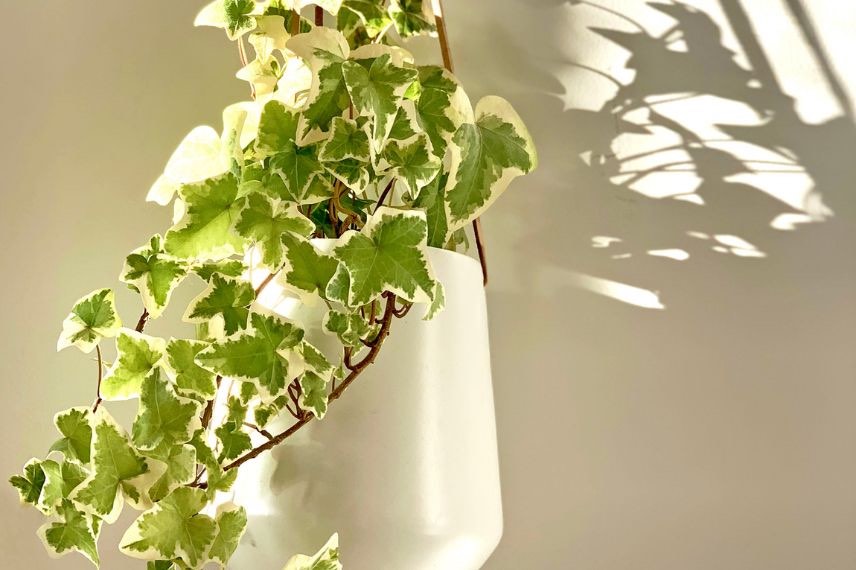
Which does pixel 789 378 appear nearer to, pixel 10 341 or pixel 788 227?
pixel 788 227

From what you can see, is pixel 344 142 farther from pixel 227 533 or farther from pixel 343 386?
pixel 227 533

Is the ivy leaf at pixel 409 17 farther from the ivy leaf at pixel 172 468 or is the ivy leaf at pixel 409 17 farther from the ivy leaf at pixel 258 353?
the ivy leaf at pixel 172 468

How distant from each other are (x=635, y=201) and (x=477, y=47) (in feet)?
0.96

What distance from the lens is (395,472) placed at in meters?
0.68

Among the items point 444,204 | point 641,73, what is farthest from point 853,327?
point 444,204

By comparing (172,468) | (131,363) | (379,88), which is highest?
(379,88)

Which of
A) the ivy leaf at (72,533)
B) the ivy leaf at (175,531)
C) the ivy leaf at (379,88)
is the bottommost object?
the ivy leaf at (175,531)

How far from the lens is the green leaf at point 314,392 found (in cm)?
64

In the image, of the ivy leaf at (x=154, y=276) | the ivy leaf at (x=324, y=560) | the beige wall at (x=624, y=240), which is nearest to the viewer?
Answer: the ivy leaf at (x=324, y=560)

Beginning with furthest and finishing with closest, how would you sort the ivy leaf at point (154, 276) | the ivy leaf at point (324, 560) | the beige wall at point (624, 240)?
1. the beige wall at point (624, 240)
2. the ivy leaf at point (154, 276)
3. the ivy leaf at point (324, 560)

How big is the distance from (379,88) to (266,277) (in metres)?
0.22

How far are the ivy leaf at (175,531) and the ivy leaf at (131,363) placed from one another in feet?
0.44

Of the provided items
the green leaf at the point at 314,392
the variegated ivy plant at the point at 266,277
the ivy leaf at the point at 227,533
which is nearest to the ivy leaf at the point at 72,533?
the variegated ivy plant at the point at 266,277

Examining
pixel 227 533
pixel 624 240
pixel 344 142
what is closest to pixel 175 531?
pixel 227 533
